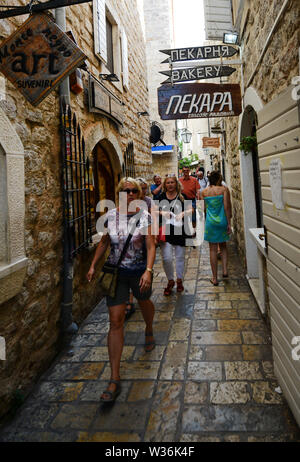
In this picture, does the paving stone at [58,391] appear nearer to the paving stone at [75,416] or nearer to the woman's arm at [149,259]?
the paving stone at [75,416]

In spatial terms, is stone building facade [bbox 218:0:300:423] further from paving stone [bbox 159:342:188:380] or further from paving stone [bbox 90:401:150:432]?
paving stone [bbox 90:401:150:432]

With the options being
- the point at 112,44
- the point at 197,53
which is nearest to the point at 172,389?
the point at 197,53

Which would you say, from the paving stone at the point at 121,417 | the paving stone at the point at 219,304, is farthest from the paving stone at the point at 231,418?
the paving stone at the point at 219,304

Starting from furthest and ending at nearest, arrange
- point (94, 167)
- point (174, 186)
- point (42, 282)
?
point (94, 167) → point (174, 186) → point (42, 282)

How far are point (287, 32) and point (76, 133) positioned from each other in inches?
97.1

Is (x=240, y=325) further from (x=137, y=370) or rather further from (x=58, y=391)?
(x=58, y=391)

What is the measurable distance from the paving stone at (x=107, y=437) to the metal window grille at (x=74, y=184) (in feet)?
5.81

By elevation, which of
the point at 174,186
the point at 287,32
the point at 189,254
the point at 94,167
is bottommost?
the point at 189,254

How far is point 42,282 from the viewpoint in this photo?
2.97 m

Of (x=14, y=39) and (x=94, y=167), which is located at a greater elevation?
(x=14, y=39)

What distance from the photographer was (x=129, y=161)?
21.4 feet

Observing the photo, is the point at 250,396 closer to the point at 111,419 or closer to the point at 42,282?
the point at 111,419

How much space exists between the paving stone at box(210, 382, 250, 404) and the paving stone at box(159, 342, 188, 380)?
0.30 meters

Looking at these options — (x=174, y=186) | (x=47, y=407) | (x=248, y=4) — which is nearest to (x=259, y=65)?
(x=248, y=4)
